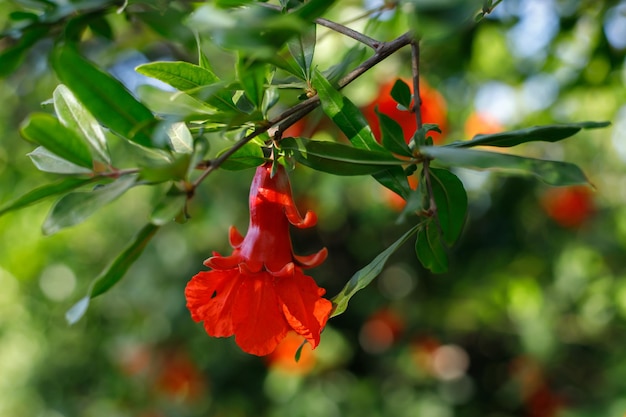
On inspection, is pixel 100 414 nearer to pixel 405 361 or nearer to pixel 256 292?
pixel 405 361

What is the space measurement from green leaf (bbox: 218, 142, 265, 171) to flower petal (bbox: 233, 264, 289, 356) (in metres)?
0.08

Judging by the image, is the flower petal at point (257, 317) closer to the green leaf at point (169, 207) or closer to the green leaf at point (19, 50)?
the green leaf at point (169, 207)

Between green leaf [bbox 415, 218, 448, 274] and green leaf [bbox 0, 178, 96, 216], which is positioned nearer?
green leaf [bbox 0, 178, 96, 216]

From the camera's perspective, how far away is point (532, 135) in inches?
20.5

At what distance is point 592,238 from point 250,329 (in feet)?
6.18

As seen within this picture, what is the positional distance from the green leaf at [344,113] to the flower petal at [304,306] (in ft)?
0.41

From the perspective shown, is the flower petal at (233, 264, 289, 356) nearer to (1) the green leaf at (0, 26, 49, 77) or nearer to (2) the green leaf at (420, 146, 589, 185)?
(2) the green leaf at (420, 146, 589, 185)

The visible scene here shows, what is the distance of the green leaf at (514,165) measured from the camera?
43cm

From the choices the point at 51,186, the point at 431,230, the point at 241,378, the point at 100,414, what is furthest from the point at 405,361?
the point at 51,186

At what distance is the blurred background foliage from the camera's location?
6.33 ft

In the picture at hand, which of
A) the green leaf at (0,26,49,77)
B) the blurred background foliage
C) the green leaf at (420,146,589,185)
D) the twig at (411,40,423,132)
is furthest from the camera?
the blurred background foliage

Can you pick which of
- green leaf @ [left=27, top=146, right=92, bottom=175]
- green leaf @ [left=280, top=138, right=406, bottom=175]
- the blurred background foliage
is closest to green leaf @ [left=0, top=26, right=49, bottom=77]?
green leaf @ [left=27, top=146, right=92, bottom=175]

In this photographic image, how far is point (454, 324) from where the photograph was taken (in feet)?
7.95

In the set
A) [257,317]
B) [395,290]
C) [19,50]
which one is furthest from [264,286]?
[395,290]
